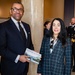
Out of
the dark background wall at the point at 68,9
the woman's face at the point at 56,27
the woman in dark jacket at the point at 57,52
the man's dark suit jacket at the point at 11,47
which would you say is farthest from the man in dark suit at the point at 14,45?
the dark background wall at the point at 68,9

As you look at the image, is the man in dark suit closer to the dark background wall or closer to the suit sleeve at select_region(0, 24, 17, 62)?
the suit sleeve at select_region(0, 24, 17, 62)

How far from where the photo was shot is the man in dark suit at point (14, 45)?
8.83 feet

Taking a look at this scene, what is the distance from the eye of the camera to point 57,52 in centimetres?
270

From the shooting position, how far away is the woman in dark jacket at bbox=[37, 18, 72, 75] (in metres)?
2.71

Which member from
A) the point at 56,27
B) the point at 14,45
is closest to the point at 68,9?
the point at 56,27

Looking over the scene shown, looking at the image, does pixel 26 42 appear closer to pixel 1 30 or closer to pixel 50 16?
pixel 1 30

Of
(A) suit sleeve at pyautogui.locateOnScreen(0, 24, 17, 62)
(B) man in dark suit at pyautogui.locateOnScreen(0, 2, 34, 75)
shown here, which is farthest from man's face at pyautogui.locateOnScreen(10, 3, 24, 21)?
(A) suit sleeve at pyautogui.locateOnScreen(0, 24, 17, 62)

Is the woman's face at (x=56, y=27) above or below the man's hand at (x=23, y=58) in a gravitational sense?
above

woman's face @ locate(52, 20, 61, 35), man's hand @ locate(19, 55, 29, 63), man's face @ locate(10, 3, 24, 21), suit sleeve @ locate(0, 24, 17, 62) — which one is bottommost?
man's hand @ locate(19, 55, 29, 63)

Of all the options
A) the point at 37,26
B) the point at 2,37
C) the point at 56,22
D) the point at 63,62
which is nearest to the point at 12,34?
the point at 2,37

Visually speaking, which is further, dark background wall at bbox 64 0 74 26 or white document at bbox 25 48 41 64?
dark background wall at bbox 64 0 74 26

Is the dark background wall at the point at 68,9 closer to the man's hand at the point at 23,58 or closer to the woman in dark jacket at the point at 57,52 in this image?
the woman in dark jacket at the point at 57,52

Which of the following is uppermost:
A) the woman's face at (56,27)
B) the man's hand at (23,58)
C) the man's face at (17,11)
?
the man's face at (17,11)

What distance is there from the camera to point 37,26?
12.5 feet
